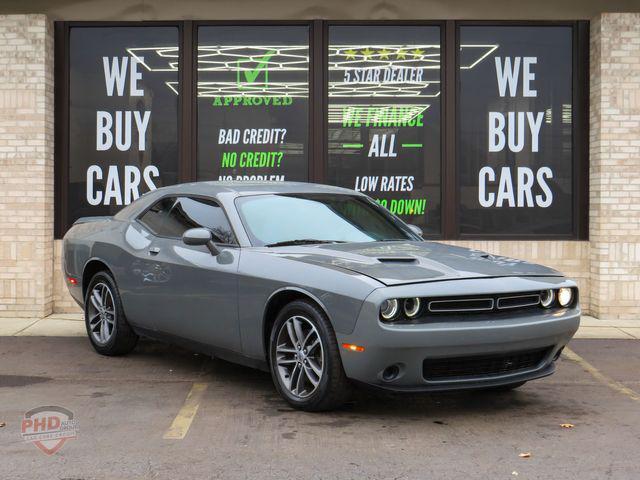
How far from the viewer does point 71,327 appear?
30.7 feet

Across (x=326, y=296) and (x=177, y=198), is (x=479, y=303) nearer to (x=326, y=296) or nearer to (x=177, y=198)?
(x=326, y=296)

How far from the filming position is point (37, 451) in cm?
463

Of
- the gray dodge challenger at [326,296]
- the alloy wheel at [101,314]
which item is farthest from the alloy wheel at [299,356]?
the alloy wheel at [101,314]

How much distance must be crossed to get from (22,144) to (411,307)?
675 cm

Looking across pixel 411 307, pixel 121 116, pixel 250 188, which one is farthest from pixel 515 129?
pixel 411 307

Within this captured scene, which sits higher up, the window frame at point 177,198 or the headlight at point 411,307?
the window frame at point 177,198

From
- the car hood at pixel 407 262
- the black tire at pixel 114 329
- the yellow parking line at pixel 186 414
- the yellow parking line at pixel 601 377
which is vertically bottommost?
the yellow parking line at pixel 601 377

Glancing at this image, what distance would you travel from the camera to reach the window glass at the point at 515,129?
10750 mm

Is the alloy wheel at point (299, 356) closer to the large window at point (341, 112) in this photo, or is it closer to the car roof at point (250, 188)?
the car roof at point (250, 188)

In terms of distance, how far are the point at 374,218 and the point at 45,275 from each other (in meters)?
5.06

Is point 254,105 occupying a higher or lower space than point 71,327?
higher

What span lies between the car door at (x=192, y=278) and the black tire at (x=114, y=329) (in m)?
0.49

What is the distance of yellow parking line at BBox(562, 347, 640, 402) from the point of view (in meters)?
6.24

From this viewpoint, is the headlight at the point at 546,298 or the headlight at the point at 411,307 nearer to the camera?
the headlight at the point at 411,307
